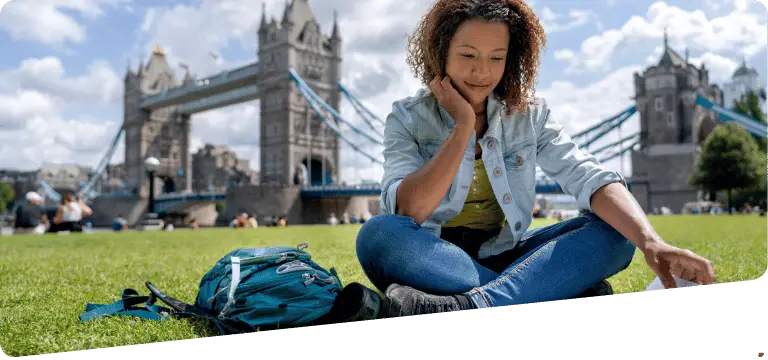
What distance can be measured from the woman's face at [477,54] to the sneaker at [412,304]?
0.41 m

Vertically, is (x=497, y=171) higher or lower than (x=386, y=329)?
higher

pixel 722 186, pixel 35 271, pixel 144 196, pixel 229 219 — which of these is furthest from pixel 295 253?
pixel 144 196

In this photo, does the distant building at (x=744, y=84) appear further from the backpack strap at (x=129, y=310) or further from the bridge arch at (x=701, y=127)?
the bridge arch at (x=701, y=127)

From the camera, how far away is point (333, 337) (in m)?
0.55

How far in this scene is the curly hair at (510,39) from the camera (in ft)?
3.41

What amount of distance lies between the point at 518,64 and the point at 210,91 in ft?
49.5

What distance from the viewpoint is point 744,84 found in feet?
5.13

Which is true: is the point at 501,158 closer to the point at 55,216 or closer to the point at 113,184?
the point at 55,216

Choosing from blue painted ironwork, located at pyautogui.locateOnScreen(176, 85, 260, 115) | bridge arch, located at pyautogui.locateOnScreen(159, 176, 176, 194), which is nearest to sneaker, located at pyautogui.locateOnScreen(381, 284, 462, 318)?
blue painted ironwork, located at pyautogui.locateOnScreen(176, 85, 260, 115)

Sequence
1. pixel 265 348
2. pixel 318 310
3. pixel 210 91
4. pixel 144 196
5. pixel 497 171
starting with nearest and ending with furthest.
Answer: pixel 265 348, pixel 318 310, pixel 497 171, pixel 210 91, pixel 144 196

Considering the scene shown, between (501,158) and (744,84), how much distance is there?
910 millimetres

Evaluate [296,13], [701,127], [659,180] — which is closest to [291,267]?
[296,13]

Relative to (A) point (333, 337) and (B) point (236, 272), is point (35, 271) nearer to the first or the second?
(B) point (236, 272)

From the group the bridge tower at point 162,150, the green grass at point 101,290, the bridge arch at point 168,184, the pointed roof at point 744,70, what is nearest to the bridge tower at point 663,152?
the green grass at point 101,290
